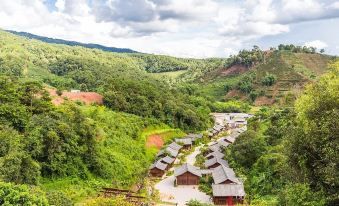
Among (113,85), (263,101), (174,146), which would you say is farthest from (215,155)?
(263,101)

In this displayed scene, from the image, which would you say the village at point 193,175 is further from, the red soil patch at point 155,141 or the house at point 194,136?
the red soil patch at point 155,141

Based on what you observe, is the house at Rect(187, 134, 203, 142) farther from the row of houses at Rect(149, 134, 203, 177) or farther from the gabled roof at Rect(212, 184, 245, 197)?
the gabled roof at Rect(212, 184, 245, 197)

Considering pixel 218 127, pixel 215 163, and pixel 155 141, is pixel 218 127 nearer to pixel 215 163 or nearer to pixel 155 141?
pixel 155 141

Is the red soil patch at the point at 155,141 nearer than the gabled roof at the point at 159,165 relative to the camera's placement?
No

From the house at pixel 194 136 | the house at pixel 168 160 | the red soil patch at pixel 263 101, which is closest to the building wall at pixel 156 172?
the house at pixel 168 160

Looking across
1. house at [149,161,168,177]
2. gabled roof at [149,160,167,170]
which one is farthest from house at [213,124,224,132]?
house at [149,161,168,177]

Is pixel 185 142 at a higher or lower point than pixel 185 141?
lower
